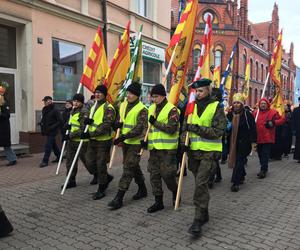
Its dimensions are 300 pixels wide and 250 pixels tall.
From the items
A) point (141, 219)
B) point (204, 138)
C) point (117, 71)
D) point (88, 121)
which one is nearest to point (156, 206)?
A: point (141, 219)

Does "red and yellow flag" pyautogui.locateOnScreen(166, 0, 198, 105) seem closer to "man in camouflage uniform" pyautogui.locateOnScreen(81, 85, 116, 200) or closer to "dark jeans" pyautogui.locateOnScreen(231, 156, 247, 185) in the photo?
"man in camouflage uniform" pyautogui.locateOnScreen(81, 85, 116, 200)

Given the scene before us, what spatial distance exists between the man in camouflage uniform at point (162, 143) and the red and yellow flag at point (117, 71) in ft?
6.96

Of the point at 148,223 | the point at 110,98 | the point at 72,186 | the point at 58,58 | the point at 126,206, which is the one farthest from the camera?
the point at 58,58

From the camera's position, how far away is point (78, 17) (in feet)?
38.9

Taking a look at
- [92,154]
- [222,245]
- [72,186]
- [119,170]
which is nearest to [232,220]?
[222,245]

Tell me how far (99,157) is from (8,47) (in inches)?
254

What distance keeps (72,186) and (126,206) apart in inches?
64.6

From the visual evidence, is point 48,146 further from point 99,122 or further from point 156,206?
point 156,206

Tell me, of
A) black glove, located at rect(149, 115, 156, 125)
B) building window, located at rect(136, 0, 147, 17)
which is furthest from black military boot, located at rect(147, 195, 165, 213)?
building window, located at rect(136, 0, 147, 17)

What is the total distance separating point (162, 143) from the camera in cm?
509

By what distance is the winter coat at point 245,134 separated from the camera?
666cm

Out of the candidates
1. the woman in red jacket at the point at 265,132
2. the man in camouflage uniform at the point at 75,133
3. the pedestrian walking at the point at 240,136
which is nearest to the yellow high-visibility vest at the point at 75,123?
the man in camouflage uniform at the point at 75,133

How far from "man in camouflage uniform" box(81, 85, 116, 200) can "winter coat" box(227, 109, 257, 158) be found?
8.14ft

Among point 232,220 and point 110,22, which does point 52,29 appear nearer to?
point 110,22
